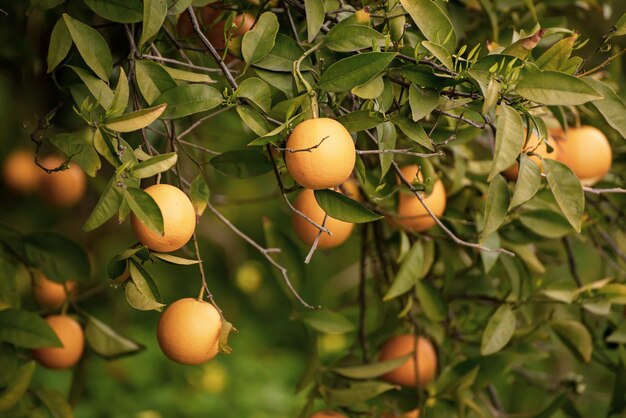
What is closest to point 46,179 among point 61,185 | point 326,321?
point 61,185

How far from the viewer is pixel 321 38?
704 mm

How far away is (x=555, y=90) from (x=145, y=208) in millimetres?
329

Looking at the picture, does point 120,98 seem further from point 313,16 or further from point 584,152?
point 584,152

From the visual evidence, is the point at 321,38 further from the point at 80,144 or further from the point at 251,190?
the point at 251,190

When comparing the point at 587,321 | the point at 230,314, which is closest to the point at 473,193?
the point at 587,321

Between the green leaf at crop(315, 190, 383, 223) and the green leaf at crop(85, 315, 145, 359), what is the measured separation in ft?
1.29

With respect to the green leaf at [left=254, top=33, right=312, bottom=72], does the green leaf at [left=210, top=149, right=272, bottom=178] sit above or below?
below

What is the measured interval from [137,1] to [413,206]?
0.38 m

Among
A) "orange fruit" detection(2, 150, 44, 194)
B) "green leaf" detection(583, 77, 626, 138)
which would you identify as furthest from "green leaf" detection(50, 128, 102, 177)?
"orange fruit" detection(2, 150, 44, 194)

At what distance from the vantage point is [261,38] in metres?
0.66

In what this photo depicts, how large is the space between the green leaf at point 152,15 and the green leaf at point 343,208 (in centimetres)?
19

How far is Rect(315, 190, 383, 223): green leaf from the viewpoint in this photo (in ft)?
2.16

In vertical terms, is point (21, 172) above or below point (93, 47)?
below

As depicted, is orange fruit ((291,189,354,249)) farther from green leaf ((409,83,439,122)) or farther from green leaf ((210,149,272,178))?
green leaf ((409,83,439,122))
